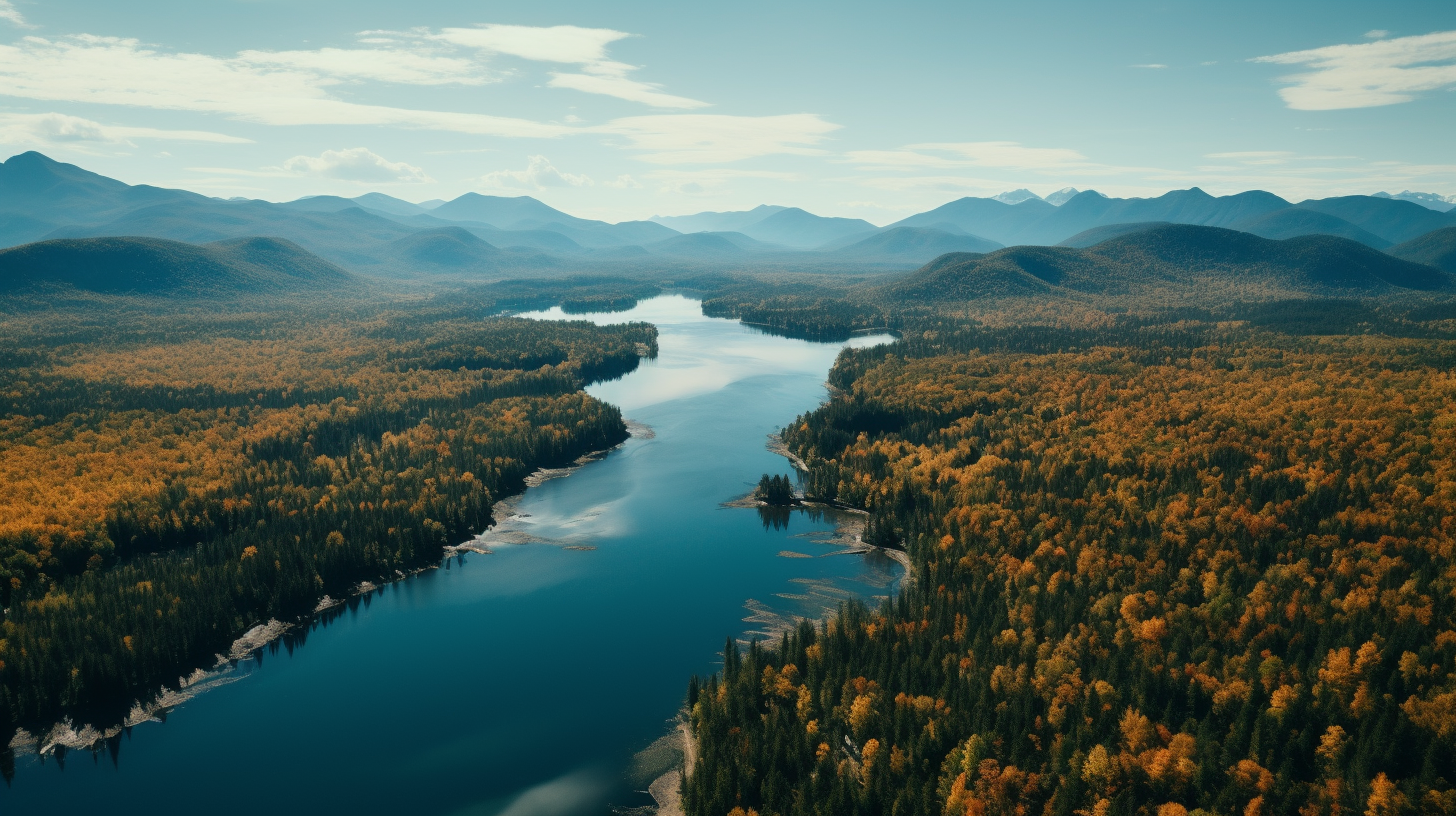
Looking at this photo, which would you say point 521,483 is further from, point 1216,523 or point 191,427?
point 1216,523

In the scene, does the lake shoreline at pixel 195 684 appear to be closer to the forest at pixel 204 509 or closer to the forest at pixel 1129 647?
the forest at pixel 204 509

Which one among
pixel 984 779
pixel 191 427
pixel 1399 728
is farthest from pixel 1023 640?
pixel 191 427

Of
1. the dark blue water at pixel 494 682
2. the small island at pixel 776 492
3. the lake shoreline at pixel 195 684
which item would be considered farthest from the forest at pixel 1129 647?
the lake shoreline at pixel 195 684

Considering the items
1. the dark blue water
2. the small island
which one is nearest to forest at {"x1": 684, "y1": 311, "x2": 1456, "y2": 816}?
the small island

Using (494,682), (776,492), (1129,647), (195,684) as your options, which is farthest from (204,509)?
(1129,647)

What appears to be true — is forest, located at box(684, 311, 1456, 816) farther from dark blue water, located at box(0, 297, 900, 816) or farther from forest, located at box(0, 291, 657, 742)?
forest, located at box(0, 291, 657, 742)

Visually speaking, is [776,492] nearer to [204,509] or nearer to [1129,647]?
[1129,647]

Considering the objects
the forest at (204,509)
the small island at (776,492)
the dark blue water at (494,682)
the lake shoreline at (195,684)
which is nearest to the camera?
the dark blue water at (494,682)
